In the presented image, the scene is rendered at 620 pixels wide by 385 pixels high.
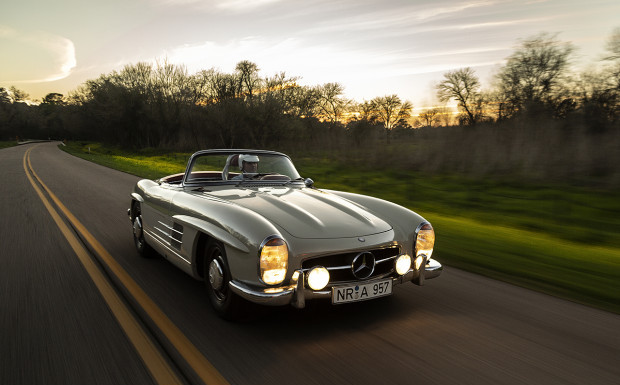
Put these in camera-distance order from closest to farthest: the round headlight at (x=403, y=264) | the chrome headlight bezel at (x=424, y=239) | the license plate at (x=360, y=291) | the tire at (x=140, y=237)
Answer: the license plate at (x=360, y=291) < the round headlight at (x=403, y=264) < the chrome headlight bezel at (x=424, y=239) < the tire at (x=140, y=237)

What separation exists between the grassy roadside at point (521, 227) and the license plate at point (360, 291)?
6.82 feet

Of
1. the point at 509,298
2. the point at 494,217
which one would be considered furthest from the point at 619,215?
the point at 509,298

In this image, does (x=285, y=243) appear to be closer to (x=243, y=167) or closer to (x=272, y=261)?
(x=272, y=261)

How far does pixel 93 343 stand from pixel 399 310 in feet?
7.73

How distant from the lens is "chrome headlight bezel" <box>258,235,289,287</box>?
2916 millimetres

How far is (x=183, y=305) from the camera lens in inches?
143

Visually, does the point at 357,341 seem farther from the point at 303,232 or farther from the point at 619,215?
the point at 619,215

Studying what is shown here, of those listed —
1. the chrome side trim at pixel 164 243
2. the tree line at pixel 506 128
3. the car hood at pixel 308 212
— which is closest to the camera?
the car hood at pixel 308 212

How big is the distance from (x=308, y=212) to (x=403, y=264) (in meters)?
0.88

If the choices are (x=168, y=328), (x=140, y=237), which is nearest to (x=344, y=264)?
(x=168, y=328)

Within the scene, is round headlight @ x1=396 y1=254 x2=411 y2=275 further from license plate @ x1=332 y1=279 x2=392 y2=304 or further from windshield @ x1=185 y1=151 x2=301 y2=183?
windshield @ x1=185 y1=151 x2=301 y2=183

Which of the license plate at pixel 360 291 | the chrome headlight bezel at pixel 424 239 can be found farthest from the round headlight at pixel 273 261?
the chrome headlight bezel at pixel 424 239

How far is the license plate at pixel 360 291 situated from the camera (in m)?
3.02

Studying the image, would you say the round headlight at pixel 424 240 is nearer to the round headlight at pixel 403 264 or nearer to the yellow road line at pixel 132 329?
the round headlight at pixel 403 264
